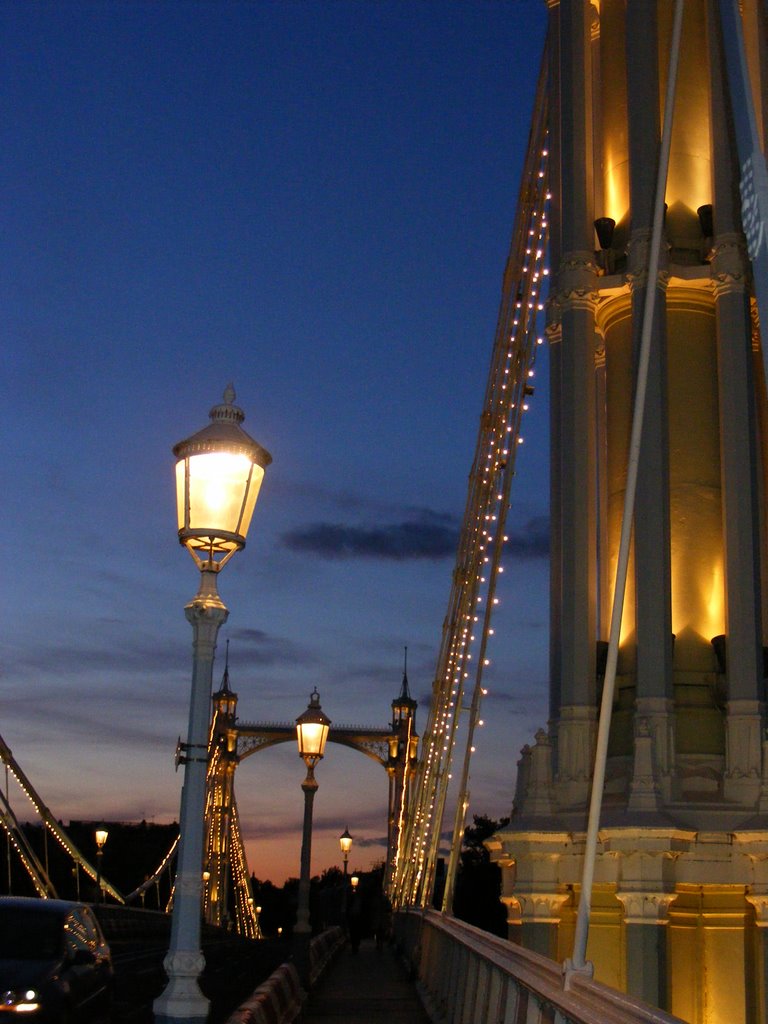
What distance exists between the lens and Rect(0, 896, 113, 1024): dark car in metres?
10.9

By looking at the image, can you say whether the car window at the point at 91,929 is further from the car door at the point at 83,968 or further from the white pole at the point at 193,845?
the white pole at the point at 193,845

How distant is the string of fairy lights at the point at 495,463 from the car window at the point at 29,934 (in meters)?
11.4

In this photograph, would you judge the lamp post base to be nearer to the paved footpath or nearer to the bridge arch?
the paved footpath

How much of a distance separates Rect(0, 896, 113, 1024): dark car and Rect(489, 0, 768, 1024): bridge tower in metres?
7.13

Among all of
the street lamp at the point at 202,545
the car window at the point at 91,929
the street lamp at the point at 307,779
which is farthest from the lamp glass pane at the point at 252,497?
the street lamp at the point at 307,779

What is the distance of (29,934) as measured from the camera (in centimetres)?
1208

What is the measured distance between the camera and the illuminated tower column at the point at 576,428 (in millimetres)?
18656

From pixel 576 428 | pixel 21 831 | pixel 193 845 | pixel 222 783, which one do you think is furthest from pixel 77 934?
pixel 222 783

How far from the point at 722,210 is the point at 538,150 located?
1007 cm

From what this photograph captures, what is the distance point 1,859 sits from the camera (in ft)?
262

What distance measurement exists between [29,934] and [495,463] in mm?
20629

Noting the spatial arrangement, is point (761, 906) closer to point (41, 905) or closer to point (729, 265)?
point (729, 265)

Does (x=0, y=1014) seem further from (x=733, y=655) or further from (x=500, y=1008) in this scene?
(x=733, y=655)

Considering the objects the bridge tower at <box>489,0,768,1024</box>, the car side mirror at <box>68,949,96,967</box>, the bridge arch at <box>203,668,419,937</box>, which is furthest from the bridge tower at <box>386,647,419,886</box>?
the car side mirror at <box>68,949,96,967</box>
